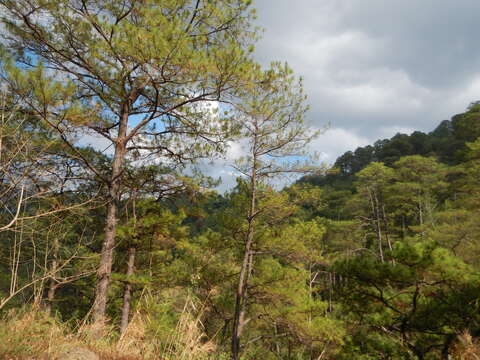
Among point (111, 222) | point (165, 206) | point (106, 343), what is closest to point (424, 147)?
point (165, 206)

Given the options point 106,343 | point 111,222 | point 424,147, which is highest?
point 424,147

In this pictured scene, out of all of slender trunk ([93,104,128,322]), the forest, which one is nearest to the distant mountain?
the forest

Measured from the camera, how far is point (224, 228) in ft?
30.9

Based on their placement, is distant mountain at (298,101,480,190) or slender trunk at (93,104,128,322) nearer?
slender trunk at (93,104,128,322)

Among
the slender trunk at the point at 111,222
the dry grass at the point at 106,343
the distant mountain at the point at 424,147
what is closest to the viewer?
the dry grass at the point at 106,343

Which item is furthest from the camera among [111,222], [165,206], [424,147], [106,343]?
[424,147]

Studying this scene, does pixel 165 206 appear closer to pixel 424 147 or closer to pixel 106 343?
pixel 106 343

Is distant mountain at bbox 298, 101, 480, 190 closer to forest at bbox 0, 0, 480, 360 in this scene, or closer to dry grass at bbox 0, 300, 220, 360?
forest at bbox 0, 0, 480, 360

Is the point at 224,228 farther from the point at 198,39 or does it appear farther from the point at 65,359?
the point at 65,359

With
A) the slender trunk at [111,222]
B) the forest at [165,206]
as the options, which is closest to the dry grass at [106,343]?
the forest at [165,206]

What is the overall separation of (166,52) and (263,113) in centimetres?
338

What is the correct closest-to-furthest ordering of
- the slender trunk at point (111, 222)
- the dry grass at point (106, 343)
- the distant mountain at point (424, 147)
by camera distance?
the dry grass at point (106, 343), the slender trunk at point (111, 222), the distant mountain at point (424, 147)

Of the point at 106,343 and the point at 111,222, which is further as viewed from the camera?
the point at 111,222

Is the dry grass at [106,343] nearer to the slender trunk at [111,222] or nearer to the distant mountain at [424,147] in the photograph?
the slender trunk at [111,222]
